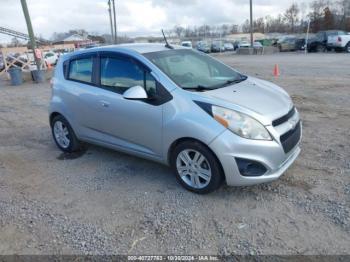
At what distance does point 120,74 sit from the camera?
14.1 feet

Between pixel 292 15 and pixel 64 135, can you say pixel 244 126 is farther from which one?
pixel 292 15

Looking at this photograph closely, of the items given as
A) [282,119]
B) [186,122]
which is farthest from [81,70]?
[282,119]

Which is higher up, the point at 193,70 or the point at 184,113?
the point at 193,70

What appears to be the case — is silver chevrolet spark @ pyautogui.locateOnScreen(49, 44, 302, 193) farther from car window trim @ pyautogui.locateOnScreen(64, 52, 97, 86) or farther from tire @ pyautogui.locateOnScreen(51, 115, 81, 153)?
tire @ pyautogui.locateOnScreen(51, 115, 81, 153)

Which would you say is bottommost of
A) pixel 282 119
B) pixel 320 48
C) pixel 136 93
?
pixel 282 119

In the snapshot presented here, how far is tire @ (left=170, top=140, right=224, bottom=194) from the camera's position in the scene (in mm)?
3518

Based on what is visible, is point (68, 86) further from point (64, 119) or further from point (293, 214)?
point (293, 214)

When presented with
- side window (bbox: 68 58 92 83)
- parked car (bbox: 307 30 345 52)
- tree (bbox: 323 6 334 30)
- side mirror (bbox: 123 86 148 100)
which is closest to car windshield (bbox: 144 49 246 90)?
side mirror (bbox: 123 86 148 100)

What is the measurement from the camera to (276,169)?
3.51 metres

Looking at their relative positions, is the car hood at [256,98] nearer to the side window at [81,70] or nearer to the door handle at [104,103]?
the door handle at [104,103]

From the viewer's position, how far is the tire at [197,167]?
3518mm

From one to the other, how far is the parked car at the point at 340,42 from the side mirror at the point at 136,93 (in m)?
27.5

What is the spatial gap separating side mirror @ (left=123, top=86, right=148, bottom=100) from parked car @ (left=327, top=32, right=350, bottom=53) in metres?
27.5

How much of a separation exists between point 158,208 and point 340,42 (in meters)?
27.9
